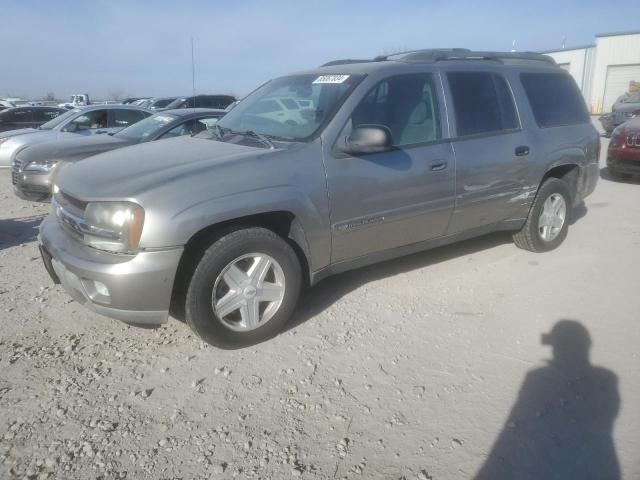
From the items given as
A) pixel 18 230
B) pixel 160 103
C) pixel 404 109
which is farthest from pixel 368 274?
pixel 160 103

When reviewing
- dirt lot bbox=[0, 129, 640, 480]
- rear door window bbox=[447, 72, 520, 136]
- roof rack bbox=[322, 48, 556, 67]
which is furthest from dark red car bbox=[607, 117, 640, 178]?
rear door window bbox=[447, 72, 520, 136]

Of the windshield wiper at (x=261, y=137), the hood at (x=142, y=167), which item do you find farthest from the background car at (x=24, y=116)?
the windshield wiper at (x=261, y=137)

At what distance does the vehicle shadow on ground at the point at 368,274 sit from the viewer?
3783 mm

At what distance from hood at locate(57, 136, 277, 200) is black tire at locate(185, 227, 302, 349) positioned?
0.47 metres

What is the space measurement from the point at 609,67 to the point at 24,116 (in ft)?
101

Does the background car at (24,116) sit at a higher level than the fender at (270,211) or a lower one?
higher

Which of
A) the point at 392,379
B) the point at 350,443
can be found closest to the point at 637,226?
the point at 392,379

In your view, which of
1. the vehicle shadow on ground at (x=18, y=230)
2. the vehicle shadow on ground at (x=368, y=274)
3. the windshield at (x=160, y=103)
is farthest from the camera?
the windshield at (x=160, y=103)

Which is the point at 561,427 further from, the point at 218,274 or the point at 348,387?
the point at 218,274

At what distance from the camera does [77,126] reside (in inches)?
354

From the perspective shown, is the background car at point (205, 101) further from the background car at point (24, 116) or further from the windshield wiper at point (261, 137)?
the windshield wiper at point (261, 137)

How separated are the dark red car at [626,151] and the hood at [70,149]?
7.93 metres

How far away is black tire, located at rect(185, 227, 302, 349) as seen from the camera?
2.90 m

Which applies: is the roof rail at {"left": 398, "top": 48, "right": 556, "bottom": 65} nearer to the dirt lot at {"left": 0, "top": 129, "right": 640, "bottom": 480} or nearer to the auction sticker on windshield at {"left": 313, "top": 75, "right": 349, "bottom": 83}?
the auction sticker on windshield at {"left": 313, "top": 75, "right": 349, "bottom": 83}
